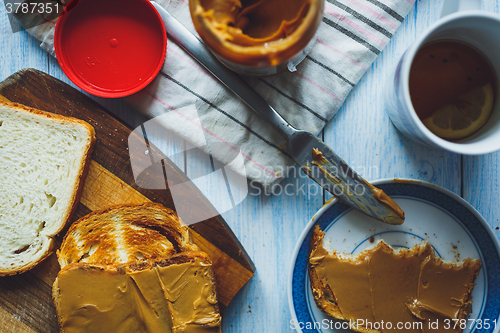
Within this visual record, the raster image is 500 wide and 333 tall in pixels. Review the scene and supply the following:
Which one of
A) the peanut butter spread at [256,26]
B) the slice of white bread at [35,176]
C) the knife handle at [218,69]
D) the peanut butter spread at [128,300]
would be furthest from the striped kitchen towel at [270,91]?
the peanut butter spread at [128,300]

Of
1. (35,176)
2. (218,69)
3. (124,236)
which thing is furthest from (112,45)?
(124,236)

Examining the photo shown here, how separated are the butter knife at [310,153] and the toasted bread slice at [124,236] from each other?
507 mm

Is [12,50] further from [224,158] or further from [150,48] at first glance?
[224,158]

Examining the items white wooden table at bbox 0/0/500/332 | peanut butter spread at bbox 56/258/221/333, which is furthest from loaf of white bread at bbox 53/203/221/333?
white wooden table at bbox 0/0/500/332

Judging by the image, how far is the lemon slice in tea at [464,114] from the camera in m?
1.11

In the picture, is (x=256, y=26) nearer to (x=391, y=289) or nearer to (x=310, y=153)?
(x=310, y=153)

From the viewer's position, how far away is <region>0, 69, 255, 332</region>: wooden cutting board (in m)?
1.28

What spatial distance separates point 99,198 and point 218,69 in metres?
0.67

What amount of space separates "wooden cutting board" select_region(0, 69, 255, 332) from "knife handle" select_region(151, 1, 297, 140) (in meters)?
0.37

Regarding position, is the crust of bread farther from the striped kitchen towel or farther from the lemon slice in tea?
the lemon slice in tea

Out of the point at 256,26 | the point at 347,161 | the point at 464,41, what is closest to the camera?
the point at 256,26

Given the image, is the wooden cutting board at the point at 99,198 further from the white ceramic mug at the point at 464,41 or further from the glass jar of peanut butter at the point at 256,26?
the white ceramic mug at the point at 464,41

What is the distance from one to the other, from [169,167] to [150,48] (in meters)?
0.44

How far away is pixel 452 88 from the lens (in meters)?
1.11
